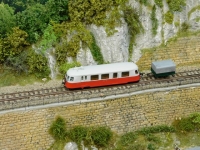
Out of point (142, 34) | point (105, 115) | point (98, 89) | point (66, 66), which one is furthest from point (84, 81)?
point (142, 34)

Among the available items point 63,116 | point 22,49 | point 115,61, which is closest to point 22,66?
point 22,49

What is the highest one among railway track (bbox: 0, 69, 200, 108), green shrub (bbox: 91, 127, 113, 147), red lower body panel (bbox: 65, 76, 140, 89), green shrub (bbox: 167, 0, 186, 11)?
green shrub (bbox: 167, 0, 186, 11)

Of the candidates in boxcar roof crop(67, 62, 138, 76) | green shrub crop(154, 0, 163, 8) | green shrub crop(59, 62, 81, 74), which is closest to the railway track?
boxcar roof crop(67, 62, 138, 76)

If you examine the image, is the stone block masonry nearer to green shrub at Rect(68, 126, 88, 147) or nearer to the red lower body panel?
green shrub at Rect(68, 126, 88, 147)

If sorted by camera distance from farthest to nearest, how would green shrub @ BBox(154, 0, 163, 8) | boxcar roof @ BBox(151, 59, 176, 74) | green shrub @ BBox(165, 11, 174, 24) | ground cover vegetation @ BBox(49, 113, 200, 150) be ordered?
green shrub @ BBox(165, 11, 174, 24) < green shrub @ BBox(154, 0, 163, 8) < boxcar roof @ BBox(151, 59, 176, 74) < ground cover vegetation @ BBox(49, 113, 200, 150)

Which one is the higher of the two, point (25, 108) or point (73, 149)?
point (25, 108)

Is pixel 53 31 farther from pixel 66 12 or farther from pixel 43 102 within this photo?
pixel 43 102

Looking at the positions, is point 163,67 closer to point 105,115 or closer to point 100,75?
point 100,75
